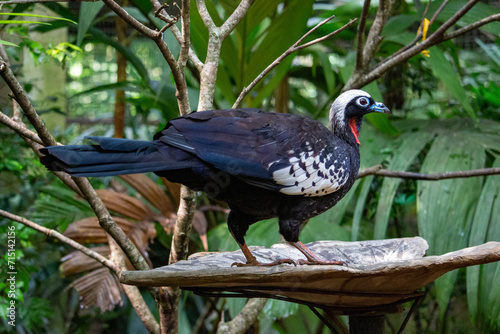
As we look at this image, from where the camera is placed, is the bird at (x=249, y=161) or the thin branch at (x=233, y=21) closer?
the bird at (x=249, y=161)

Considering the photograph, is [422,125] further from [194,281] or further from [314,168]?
[194,281]

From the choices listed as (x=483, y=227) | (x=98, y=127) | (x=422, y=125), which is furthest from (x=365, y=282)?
(x=98, y=127)

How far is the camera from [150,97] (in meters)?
2.23

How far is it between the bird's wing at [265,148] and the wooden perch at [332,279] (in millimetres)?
231

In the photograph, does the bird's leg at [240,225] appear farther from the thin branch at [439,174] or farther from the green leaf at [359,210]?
the green leaf at [359,210]

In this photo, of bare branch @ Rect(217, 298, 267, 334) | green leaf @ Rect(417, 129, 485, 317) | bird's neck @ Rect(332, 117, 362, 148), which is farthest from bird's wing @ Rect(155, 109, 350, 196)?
green leaf @ Rect(417, 129, 485, 317)

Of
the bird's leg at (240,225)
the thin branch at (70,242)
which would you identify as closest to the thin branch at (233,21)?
the bird's leg at (240,225)

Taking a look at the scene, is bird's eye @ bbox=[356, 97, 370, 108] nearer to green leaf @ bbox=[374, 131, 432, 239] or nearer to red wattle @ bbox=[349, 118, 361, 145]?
red wattle @ bbox=[349, 118, 361, 145]

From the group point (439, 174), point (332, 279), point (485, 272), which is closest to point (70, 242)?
point (332, 279)

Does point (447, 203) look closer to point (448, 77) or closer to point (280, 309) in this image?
point (448, 77)

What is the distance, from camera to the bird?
110 cm

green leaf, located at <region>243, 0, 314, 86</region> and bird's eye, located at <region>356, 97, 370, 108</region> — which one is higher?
green leaf, located at <region>243, 0, 314, 86</region>

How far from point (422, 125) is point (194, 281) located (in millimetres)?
1942

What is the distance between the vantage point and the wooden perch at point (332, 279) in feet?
3.09
